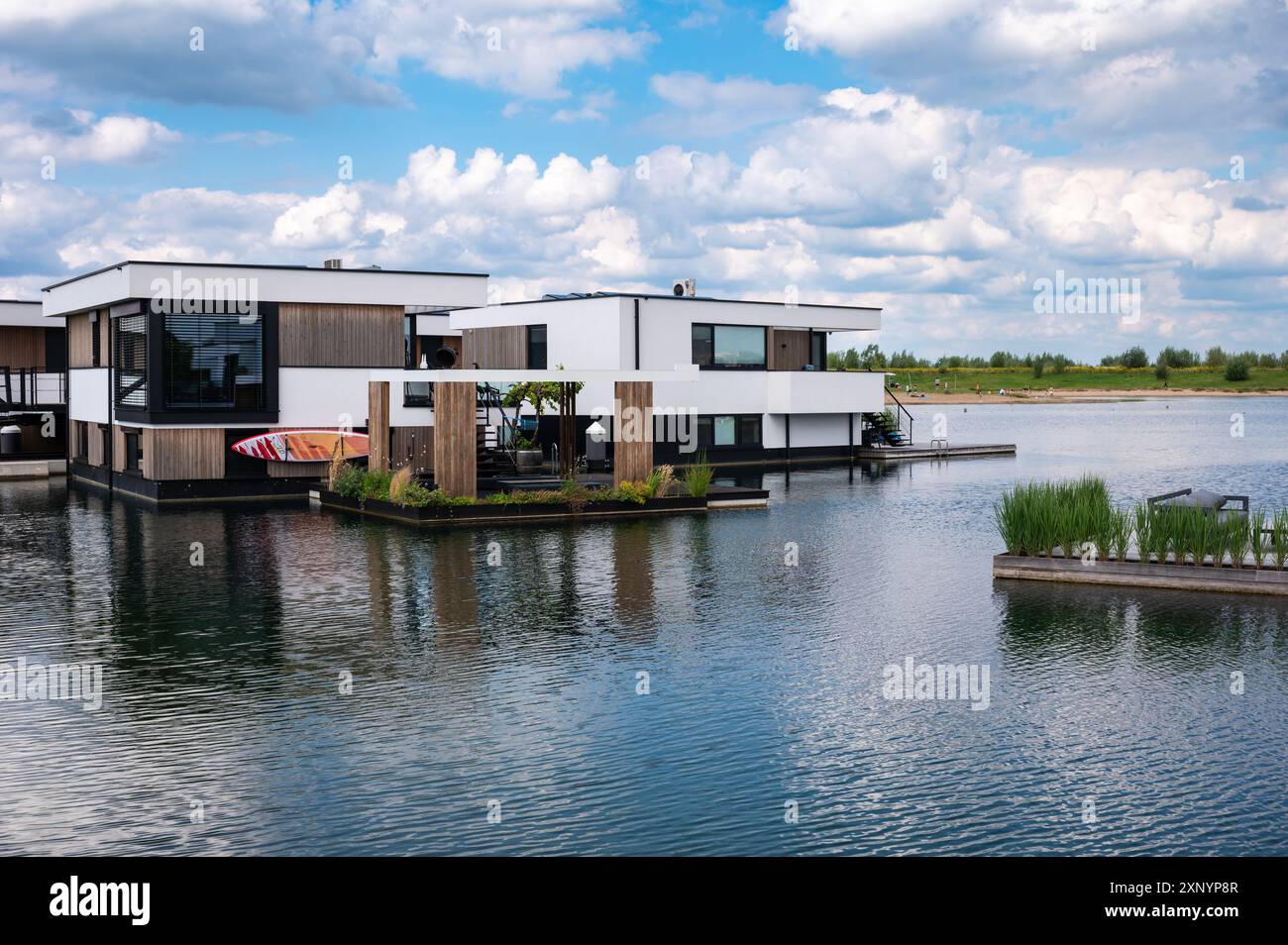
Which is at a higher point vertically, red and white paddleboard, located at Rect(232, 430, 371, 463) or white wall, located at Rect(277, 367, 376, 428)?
white wall, located at Rect(277, 367, 376, 428)

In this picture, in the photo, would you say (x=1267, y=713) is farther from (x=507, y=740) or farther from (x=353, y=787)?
(x=353, y=787)

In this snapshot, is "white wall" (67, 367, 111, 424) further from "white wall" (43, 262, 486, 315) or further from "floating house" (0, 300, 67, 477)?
"floating house" (0, 300, 67, 477)

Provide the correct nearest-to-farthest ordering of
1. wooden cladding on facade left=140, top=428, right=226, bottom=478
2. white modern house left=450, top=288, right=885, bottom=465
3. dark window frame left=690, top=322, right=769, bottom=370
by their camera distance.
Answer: wooden cladding on facade left=140, top=428, right=226, bottom=478, white modern house left=450, top=288, right=885, bottom=465, dark window frame left=690, top=322, right=769, bottom=370

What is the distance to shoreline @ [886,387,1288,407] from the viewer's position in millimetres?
135375

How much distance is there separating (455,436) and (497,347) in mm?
20904

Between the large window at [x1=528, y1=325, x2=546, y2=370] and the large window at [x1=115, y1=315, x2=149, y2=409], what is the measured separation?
48.4ft

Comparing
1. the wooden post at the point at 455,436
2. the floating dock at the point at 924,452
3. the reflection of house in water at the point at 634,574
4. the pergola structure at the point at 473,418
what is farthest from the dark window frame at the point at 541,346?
the reflection of house in water at the point at 634,574

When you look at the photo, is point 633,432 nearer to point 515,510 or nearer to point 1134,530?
point 515,510

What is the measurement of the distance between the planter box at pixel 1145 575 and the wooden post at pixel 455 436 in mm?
12705

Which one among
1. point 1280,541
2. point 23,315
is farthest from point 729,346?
point 1280,541

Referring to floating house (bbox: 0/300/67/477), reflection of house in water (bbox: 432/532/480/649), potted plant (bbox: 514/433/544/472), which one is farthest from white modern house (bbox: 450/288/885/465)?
reflection of house in water (bbox: 432/532/480/649)

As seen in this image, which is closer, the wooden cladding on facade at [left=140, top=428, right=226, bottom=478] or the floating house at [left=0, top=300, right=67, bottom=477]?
the wooden cladding on facade at [left=140, top=428, right=226, bottom=478]

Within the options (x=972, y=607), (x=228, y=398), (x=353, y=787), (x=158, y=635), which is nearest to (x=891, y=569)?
(x=972, y=607)

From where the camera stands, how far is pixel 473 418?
29.1 m
